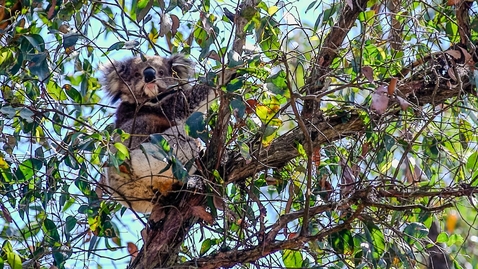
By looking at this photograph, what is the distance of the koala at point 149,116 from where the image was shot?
141 inches

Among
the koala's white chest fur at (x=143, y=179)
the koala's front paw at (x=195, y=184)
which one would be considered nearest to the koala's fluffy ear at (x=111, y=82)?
the koala's white chest fur at (x=143, y=179)

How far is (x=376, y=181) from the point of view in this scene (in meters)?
3.00

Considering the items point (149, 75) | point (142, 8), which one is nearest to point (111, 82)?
point (149, 75)

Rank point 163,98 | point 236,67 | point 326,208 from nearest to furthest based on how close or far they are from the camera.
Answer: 1. point 236,67
2. point 326,208
3. point 163,98

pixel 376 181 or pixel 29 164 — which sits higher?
Result: pixel 29 164

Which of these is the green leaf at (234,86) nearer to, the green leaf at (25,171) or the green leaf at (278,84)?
the green leaf at (278,84)

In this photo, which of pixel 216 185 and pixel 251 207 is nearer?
pixel 216 185

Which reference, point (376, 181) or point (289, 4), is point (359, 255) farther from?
point (289, 4)

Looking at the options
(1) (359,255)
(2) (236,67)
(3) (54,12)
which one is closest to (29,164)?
(3) (54,12)

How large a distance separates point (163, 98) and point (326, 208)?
1.62 m

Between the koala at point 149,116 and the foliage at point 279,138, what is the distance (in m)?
0.25

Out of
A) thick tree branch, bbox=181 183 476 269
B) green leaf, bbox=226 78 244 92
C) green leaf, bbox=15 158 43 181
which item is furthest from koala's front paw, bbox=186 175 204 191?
green leaf, bbox=226 78 244 92

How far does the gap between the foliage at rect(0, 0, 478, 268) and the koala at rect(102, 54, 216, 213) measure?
25 cm

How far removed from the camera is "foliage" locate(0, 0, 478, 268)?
2.80m
